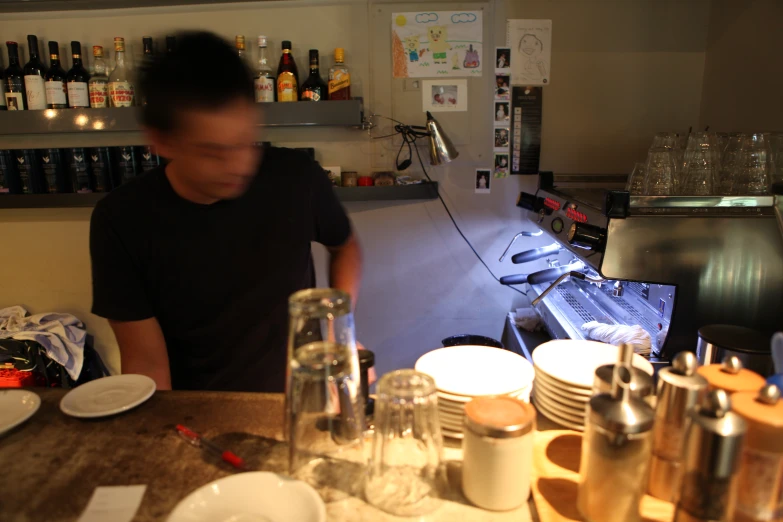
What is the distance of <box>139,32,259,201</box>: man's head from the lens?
1.05 metres

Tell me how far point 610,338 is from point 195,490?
1265mm

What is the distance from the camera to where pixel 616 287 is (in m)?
1.89

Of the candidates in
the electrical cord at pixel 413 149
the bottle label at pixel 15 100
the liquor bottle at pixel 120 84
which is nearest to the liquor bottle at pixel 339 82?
the electrical cord at pixel 413 149

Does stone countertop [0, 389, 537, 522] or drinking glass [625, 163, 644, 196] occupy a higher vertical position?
drinking glass [625, 163, 644, 196]

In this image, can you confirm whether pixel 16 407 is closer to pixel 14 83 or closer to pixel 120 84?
pixel 120 84

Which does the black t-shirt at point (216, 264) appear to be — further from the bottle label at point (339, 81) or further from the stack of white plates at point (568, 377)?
the bottle label at point (339, 81)

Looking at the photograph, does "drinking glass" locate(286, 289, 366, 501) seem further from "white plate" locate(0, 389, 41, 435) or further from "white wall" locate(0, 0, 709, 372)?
"white wall" locate(0, 0, 709, 372)

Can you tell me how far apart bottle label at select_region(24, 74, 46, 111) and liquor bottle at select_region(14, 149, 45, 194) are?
0.77 ft

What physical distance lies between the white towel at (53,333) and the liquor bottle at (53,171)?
642 mm

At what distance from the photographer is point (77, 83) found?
235 cm

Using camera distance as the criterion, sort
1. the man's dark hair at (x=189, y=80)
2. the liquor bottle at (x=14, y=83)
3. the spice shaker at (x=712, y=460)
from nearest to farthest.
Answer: the spice shaker at (x=712, y=460)
the man's dark hair at (x=189, y=80)
the liquor bottle at (x=14, y=83)

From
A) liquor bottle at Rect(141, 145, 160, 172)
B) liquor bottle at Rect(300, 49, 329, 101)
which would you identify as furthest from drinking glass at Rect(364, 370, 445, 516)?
liquor bottle at Rect(141, 145, 160, 172)

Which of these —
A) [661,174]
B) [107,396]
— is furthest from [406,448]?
[661,174]

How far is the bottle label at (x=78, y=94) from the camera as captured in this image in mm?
2359
